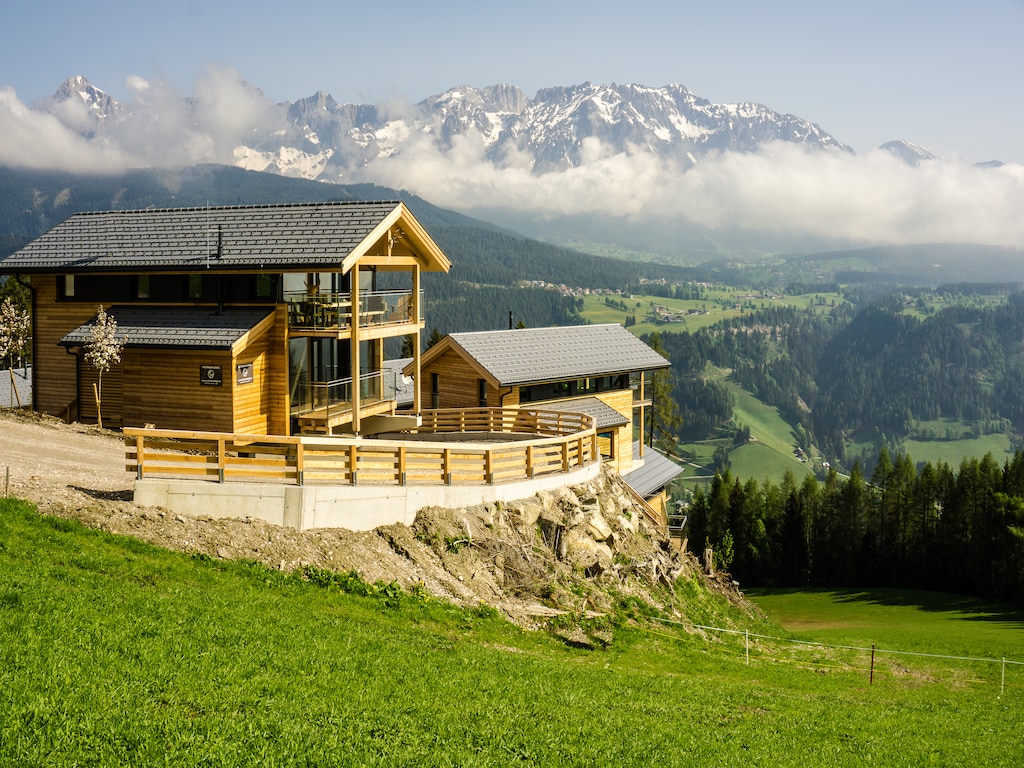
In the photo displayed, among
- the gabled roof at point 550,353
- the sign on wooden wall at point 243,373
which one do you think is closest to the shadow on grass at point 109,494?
the sign on wooden wall at point 243,373

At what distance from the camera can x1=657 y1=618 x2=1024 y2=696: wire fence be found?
23719 millimetres

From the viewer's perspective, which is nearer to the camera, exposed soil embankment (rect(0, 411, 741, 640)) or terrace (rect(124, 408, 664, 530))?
exposed soil embankment (rect(0, 411, 741, 640))

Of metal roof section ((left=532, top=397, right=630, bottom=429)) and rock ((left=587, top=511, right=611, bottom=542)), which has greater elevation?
metal roof section ((left=532, top=397, right=630, bottom=429))

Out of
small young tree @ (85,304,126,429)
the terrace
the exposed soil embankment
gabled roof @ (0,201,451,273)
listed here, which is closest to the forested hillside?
the exposed soil embankment

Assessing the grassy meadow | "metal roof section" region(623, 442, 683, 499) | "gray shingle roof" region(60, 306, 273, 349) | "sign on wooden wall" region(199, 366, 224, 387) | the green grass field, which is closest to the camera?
the grassy meadow

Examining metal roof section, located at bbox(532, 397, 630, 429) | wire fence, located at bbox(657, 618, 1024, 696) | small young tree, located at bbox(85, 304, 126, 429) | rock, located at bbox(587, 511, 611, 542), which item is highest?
small young tree, located at bbox(85, 304, 126, 429)

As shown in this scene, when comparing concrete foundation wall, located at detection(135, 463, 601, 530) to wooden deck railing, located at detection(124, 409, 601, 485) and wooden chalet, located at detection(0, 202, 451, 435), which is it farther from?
wooden chalet, located at detection(0, 202, 451, 435)

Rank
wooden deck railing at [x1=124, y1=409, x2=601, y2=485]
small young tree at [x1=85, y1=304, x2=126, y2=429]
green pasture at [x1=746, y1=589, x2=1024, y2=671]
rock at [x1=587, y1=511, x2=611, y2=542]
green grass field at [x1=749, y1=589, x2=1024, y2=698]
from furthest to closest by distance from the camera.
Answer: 1. green pasture at [x1=746, y1=589, x2=1024, y2=671]
2. green grass field at [x1=749, y1=589, x2=1024, y2=698]
3. small young tree at [x1=85, y1=304, x2=126, y2=429]
4. rock at [x1=587, y1=511, x2=611, y2=542]
5. wooden deck railing at [x1=124, y1=409, x2=601, y2=485]

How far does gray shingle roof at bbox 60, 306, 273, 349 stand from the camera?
2680 cm

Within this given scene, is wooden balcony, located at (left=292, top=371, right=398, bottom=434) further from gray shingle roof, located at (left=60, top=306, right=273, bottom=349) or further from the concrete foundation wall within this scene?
the concrete foundation wall

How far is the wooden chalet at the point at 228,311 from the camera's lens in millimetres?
27484

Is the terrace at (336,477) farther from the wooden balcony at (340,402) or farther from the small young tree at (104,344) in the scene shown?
the wooden balcony at (340,402)

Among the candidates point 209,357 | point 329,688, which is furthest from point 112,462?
point 329,688

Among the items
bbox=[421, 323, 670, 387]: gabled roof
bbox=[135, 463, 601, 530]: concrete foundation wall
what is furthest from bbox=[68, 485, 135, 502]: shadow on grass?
bbox=[421, 323, 670, 387]: gabled roof
